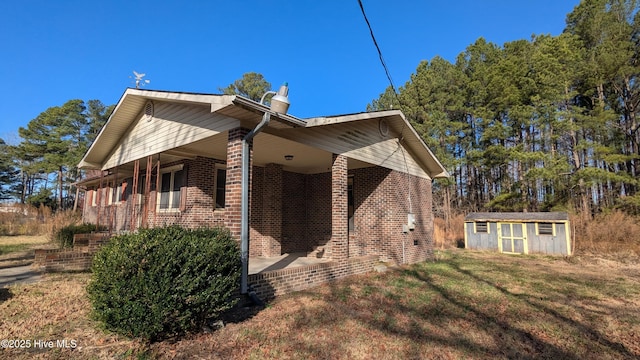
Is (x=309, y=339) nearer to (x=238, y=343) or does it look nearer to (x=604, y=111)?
(x=238, y=343)

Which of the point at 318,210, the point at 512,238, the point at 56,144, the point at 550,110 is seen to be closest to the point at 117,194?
the point at 318,210

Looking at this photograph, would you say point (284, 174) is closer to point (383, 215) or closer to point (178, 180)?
point (178, 180)

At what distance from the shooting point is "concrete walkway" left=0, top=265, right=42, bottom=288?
6.43 metres

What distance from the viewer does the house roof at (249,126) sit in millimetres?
5566

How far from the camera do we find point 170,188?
31.1 feet

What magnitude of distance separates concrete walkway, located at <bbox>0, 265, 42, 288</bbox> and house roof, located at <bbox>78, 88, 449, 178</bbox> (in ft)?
11.7

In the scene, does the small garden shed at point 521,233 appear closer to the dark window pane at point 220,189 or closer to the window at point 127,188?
the dark window pane at point 220,189

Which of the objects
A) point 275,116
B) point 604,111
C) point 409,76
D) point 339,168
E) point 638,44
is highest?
point 409,76

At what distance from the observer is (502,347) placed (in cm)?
389

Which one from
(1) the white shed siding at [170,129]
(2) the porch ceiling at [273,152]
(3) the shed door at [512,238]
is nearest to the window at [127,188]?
(1) the white shed siding at [170,129]

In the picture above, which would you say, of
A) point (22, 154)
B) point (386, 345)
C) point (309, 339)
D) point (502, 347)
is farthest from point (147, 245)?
point (22, 154)

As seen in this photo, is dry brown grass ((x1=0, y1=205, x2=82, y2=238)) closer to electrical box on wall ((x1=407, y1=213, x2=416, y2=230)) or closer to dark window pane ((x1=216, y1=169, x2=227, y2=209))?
dark window pane ((x1=216, y1=169, x2=227, y2=209))

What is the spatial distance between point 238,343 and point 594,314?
588cm

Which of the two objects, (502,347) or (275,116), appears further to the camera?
(275,116)
